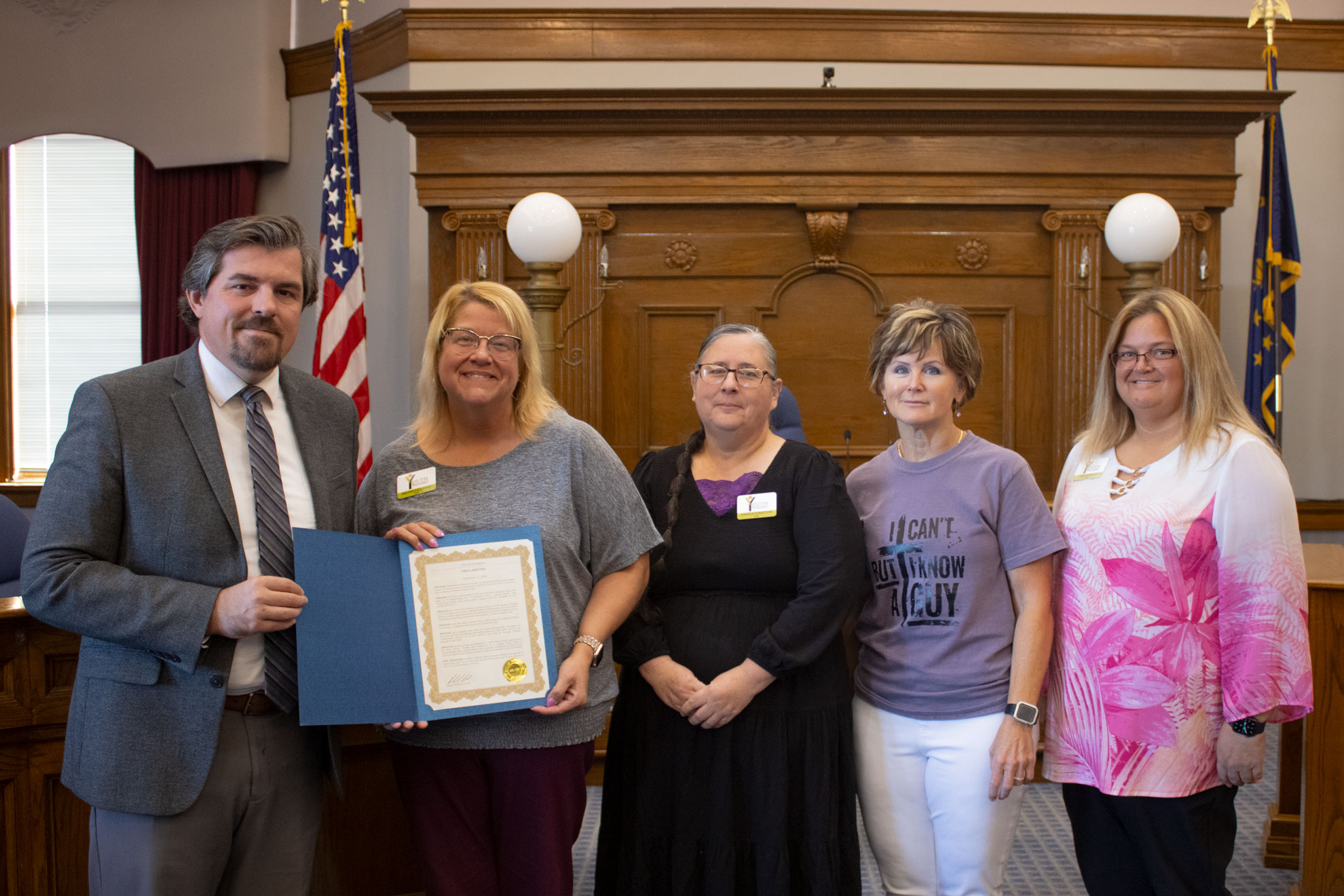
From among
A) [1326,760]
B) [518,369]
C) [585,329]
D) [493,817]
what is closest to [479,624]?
[493,817]

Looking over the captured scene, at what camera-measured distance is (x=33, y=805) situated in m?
2.25

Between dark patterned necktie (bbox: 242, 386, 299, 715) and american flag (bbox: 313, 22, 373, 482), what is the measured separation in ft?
9.46

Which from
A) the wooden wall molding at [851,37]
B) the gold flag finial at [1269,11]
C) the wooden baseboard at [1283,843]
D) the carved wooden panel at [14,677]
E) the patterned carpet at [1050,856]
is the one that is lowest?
the patterned carpet at [1050,856]

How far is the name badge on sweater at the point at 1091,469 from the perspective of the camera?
2.04 metres

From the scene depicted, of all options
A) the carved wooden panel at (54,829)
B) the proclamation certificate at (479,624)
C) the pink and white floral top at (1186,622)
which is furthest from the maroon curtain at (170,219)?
the pink and white floral top at (1186,622)

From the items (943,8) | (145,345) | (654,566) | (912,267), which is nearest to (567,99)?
(912,267)

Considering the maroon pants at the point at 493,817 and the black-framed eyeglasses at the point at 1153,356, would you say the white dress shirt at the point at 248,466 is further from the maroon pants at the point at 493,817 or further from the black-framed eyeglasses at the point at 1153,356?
the black-framed eyeglasses at the point at 1153,356

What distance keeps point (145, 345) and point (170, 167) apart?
3.82ft

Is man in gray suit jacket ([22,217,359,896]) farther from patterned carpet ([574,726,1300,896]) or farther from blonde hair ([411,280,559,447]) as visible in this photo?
patterned carpet ([574,726,1300,896])

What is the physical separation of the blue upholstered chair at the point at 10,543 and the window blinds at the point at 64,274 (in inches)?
126

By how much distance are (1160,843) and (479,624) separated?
1372 mm

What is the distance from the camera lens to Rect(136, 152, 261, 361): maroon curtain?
248 inches

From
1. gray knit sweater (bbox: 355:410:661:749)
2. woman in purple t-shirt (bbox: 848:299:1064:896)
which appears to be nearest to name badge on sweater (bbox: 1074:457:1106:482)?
woman in purple t-shirt (bbox: 848:299:1064:896)

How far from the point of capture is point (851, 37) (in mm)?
6008
